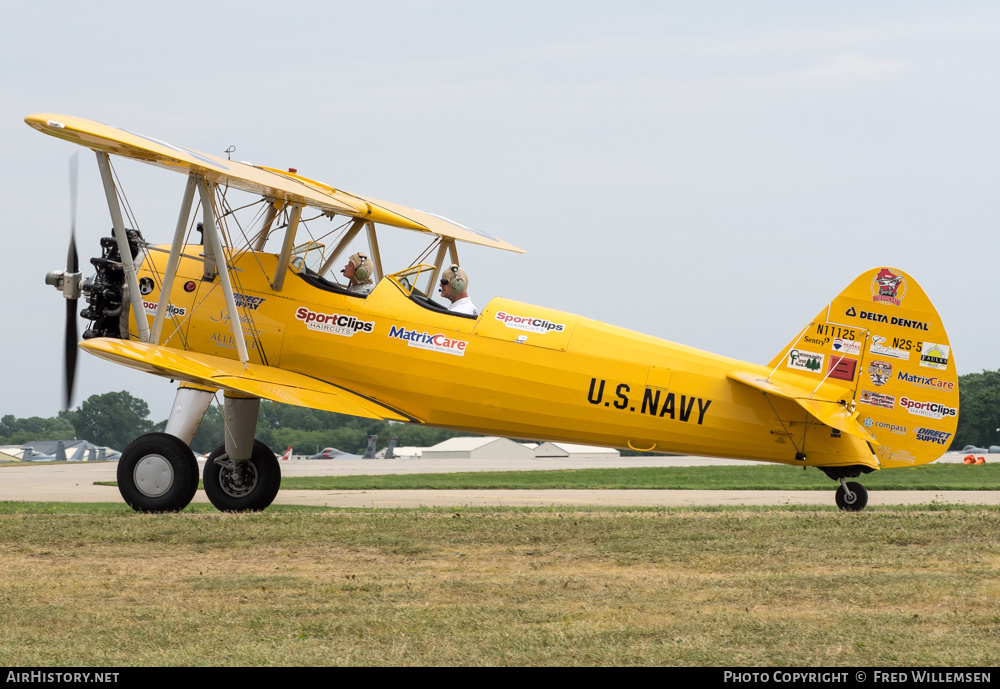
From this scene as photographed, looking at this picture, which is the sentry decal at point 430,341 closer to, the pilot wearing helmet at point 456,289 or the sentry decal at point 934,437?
the pilot wearing helmet at point 456,289

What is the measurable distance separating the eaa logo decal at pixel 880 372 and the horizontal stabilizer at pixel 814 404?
46cm

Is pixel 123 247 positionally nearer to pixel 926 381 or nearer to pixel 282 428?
pixel 926 381

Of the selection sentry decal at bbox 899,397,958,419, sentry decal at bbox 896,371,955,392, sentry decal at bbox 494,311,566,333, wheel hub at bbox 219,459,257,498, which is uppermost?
sentry decal at bbox 494,311,566,333

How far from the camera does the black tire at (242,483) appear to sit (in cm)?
1345

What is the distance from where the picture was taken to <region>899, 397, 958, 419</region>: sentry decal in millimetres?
12500

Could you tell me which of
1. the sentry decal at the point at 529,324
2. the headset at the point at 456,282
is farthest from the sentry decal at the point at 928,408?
the headset at the point at 456,282

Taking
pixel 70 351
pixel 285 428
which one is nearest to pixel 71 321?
pixel 70 351

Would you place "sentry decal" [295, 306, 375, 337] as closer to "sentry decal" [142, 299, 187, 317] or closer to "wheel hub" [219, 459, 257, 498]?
"sentry decal" [142, 299, 187, 317]

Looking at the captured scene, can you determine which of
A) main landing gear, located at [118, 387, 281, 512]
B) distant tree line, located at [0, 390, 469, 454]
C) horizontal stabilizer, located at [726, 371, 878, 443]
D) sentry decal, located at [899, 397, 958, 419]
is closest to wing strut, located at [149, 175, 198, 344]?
main landing gear, located at [118, 387, 281, 512]

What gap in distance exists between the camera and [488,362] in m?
12.5

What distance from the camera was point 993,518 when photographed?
A: 11734mm

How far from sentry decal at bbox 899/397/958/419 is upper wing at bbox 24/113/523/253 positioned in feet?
17.7
